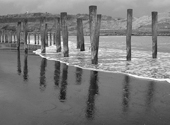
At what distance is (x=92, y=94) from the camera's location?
7.89 metres

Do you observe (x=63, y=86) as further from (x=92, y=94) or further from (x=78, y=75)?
(x=78, y=75)

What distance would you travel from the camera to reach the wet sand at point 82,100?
225 inches

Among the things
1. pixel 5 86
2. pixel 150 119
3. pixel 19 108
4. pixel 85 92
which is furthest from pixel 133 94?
pixel 5 86

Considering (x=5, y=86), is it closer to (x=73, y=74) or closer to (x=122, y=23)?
(x=73, y=74)

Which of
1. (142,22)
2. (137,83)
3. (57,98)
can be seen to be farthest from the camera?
(142,22)

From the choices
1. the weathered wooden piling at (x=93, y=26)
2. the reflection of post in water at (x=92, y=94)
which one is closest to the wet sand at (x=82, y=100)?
the reflection of post in water at (x=92, y=94)

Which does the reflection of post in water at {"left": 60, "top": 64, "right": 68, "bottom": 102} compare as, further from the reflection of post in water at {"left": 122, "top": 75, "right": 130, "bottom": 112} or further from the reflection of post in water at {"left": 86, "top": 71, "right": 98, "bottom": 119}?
the reflection of post in water at {"left": 122, "top": 75, "right": 130, "bottom": 112}

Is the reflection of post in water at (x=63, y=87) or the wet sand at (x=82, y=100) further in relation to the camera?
the reflection of post in water at (x=63, y=87)

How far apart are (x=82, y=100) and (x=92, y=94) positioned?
30.5 inches

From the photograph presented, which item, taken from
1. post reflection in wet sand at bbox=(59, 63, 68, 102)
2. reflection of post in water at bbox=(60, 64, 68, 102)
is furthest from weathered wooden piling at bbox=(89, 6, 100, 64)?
reflection of post in water at bbox=(60, 64, 68, 102)

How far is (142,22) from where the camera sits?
16062cm

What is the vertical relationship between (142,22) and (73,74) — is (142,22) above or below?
above

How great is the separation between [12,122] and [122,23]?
182 meters

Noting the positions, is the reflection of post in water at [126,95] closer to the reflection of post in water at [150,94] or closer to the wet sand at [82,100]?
the wet sand at [82,100]
